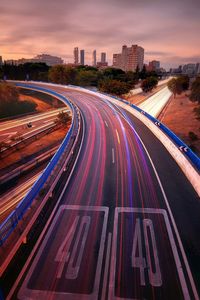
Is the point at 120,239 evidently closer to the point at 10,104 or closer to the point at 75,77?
the point at 10,104

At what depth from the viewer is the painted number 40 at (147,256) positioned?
10648mm

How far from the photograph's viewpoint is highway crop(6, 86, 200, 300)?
10.3 metres

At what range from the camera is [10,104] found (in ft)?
262

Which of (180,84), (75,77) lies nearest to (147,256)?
(180,84)

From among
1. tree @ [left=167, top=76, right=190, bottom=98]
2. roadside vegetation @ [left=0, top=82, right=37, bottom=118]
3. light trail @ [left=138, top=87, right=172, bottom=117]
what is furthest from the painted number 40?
tree @ [left=167, top=76, right=190, bottom=98]

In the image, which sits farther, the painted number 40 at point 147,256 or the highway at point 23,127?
the highway at point 23,127

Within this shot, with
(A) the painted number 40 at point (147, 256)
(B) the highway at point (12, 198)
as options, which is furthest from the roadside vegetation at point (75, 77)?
(A) the painted number 40 at point (147, 256)

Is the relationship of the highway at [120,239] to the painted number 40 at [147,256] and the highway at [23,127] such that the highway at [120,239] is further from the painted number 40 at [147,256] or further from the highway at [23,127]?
the highway at [23,127]

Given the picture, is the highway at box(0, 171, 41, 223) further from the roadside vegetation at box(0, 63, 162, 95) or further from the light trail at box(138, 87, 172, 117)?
the roadside vegetation at box(0, 63, 162, 95)

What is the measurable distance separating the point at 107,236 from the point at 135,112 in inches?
1527

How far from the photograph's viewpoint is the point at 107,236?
43.4 feet

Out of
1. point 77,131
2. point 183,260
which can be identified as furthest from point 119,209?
point 77,131

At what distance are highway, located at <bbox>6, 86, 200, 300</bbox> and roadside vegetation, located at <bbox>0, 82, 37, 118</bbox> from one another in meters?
59.9

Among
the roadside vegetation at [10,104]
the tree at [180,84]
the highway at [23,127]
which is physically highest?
the tree at [180,84]
